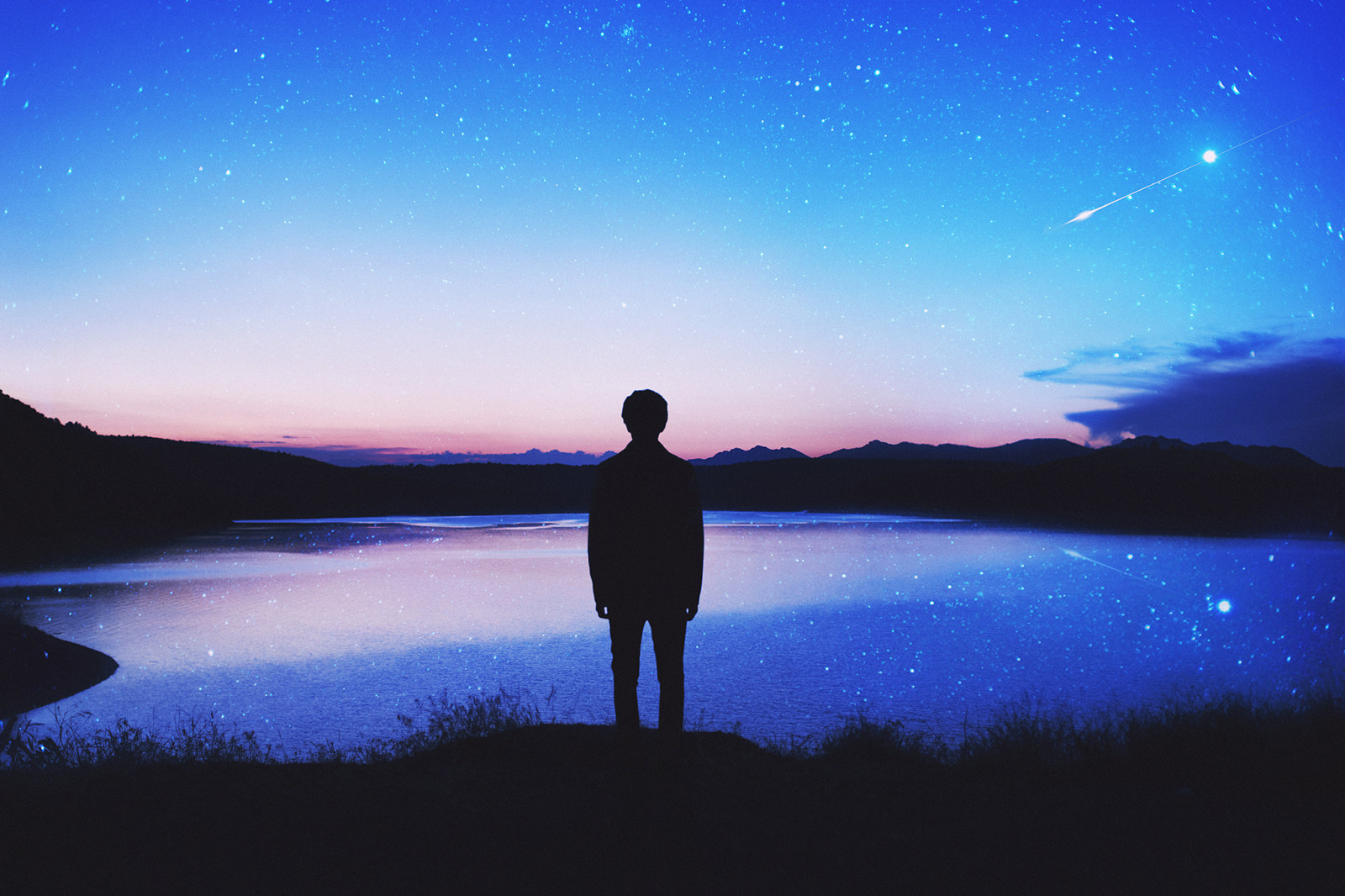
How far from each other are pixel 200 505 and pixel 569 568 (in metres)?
45.4

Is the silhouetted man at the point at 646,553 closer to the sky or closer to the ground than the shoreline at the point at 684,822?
closer to the sky

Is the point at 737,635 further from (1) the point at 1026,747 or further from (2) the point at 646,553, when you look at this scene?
(2) the point at 646,553

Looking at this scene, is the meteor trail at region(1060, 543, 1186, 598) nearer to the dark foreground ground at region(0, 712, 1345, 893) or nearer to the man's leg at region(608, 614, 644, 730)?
the dark foreground ground at region(0, 712, 1345, 893)

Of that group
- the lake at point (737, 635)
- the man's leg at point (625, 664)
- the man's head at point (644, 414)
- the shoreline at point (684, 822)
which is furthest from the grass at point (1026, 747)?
the man's head at point (644, 414)

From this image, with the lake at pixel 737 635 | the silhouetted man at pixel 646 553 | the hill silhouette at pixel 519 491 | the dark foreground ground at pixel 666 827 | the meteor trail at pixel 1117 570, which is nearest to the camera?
the dark foreground ground at pixel 666 827

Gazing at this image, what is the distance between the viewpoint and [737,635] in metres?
14.4

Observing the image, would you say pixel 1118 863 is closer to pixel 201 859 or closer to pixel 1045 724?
pixel 1045 724

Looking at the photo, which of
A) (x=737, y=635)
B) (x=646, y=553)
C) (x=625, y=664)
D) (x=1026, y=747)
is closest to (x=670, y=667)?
(x=625, y=664)

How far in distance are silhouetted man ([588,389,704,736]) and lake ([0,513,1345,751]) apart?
393cm

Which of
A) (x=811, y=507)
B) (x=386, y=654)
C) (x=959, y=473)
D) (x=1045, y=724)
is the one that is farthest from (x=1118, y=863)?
(x=959, y=473)

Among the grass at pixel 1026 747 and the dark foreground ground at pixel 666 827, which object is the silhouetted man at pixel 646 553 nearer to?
the dark foreground ground at pixel 666 827

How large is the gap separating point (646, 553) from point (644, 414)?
2.40 ft

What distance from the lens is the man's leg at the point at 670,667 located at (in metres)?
3.83

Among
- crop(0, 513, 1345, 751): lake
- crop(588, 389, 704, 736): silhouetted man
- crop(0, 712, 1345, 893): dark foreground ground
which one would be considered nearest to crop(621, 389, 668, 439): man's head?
crop(588, 389, 704, 736): silhouetted man
